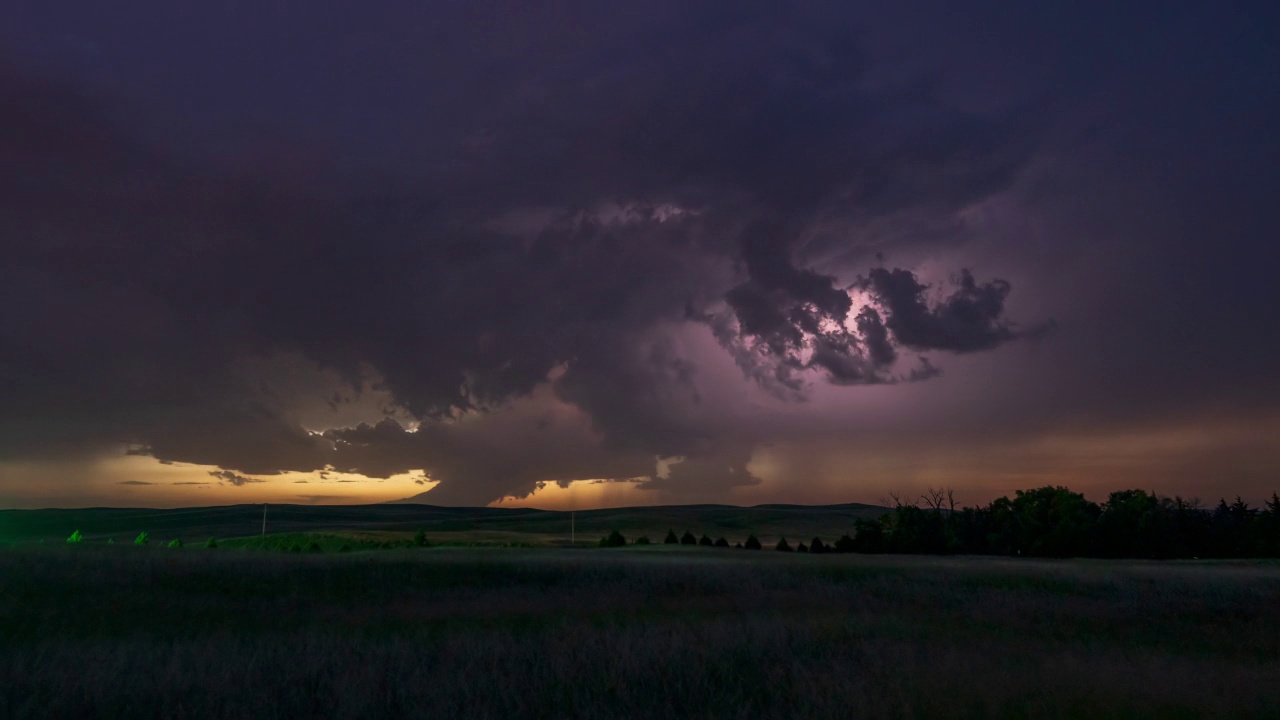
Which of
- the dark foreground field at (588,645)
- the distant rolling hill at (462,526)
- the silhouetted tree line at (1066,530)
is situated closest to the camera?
the dark foreground field at (588,645)

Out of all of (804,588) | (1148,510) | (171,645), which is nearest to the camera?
(171,645)

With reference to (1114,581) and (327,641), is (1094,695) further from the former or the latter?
(1114,581)

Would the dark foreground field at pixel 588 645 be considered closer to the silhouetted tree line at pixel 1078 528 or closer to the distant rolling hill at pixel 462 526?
the silhouetted tree line at pixel 1078 528

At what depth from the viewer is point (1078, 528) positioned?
65875 mm

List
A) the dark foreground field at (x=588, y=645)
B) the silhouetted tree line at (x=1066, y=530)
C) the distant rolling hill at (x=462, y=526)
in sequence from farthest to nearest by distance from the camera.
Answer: the distant rolling hill at (x=462, y=526) < the silhouetted tree line at (x=1066, y=530) < the dark foreground field at (x=588, y=645)

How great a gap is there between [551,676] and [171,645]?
6.90 m

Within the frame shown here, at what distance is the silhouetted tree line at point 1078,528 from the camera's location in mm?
65500

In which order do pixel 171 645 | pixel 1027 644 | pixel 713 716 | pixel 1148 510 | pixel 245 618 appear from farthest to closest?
pixel 1148 510 → pixel 245 618 → pixel 1027 644 → pixel 171 645 → pixel 713 716

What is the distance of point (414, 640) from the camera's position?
47.4 ft

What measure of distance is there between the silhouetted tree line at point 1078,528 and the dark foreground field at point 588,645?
41.7 meters

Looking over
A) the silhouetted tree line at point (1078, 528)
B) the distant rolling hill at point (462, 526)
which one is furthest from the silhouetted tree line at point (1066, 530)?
the distant rolling hill at point (462, 526)

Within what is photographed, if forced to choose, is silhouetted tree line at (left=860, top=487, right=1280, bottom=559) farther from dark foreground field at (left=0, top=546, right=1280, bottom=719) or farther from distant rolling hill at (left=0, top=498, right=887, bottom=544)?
dark foreground field at (left=0, top=546, right=1280, bottom=719)

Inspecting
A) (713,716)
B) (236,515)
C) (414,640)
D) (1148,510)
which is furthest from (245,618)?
(236,515)

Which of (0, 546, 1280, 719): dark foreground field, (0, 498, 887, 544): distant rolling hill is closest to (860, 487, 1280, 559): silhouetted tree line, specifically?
(0, 498, 887, 544): distant rolling hill
